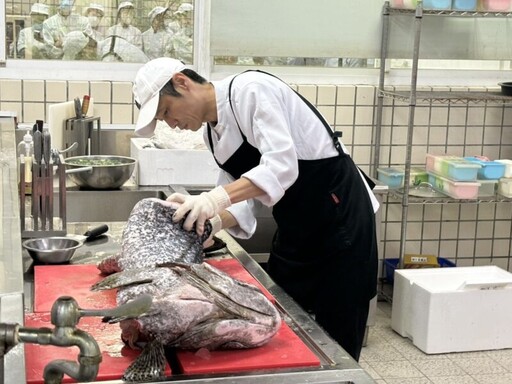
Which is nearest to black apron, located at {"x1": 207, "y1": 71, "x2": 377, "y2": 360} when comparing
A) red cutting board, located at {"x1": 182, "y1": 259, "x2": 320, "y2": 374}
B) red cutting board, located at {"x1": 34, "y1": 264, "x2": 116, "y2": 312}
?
red cutting board, located at {"x1": 34, "y1": 264, "x2": 116, "y2": 312}

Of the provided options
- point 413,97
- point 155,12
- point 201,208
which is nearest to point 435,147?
point 413,97

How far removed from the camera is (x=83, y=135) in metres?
3.84

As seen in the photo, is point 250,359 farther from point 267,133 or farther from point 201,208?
point 267,133

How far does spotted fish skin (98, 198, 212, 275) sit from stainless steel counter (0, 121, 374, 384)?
6.7 inches

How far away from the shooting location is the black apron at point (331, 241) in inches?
106

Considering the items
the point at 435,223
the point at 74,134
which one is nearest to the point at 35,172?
the point at 74,134

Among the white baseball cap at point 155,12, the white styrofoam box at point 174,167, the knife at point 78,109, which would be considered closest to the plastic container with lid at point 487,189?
the white styrofoam box at point 174,167

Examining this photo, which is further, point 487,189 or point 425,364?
point 487,189

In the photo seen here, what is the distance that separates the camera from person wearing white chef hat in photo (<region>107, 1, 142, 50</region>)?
4266mm

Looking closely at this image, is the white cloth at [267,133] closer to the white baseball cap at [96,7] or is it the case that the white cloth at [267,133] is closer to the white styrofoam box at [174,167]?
the white styrofoam box at [174,167]

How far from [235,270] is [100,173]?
1295 mm

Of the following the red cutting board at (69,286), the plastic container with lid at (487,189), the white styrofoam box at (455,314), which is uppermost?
the red cutting board at (69,286)

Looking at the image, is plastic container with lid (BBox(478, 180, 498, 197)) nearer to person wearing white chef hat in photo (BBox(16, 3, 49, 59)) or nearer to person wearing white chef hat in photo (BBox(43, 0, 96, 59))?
person wearing white chef hat in photo (BBox(43, 0, 96, 59))

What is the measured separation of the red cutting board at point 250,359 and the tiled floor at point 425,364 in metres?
2.09
